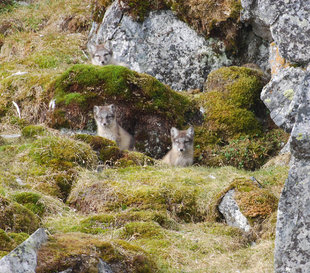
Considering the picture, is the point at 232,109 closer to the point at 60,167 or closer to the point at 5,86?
the point at 60,167

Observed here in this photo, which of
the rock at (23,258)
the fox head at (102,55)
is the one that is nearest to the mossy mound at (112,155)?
the fox head at (102,55)

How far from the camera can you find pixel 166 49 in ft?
49.3

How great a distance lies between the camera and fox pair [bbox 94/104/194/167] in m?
12.0

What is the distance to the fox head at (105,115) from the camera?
12357 millimetres

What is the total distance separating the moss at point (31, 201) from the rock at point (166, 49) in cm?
769

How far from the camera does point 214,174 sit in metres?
10.3

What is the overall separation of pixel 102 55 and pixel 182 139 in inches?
184

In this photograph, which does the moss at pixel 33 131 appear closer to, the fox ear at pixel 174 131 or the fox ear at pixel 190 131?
the fox ear at pixel 174 131

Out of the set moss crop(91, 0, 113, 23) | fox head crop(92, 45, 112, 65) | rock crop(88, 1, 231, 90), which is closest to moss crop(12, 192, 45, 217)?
rock crop(88, 1, 231, 90)

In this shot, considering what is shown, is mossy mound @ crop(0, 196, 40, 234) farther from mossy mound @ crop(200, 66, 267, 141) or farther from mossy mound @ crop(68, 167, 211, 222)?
mossy mound @ crop(200, 66, 267, 141)

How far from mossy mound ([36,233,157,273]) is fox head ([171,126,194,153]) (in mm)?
6187

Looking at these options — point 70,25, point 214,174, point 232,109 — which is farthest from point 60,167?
point 70,25

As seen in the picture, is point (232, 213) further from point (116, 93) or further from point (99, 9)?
point (99, 9)

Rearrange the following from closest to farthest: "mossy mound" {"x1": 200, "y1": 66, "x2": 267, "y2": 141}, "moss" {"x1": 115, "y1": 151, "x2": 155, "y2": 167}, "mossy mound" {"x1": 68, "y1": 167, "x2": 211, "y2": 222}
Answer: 1. "mossy mound" {"x1": 68, "y1": 167, "x2": 211, "y2": 222}
2. "moss" {"x1": 115, "y1": 151, "x2": 155, "y2": 167}
3. "mossy mound" {"x1": 200, "y1": 66, "x2": 267, "y2": 141}
